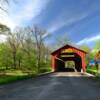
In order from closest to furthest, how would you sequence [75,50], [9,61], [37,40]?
[75,50] < [37,40] < [9,61]

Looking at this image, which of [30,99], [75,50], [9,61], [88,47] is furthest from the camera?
[88,47]

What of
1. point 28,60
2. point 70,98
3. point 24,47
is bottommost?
point 70,98

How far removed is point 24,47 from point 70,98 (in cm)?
7041

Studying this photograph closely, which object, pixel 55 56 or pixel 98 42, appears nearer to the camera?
pixel 55 56

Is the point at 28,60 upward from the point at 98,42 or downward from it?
downward

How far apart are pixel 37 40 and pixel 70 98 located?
210ft

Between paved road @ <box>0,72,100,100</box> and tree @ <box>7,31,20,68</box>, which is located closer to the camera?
paved road @ <box>0,72,100,100</box>

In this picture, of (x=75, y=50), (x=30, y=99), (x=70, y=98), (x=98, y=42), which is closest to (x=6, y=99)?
(x=30, y=99)

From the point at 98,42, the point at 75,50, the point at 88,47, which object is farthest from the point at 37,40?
the point at 88,47

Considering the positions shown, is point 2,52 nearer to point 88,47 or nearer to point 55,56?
point 55,56

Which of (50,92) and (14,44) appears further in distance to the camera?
(14,44)

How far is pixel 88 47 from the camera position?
126 m

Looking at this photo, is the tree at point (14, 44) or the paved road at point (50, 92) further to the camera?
the tree at point (14, 44)

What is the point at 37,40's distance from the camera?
74.9 metres
